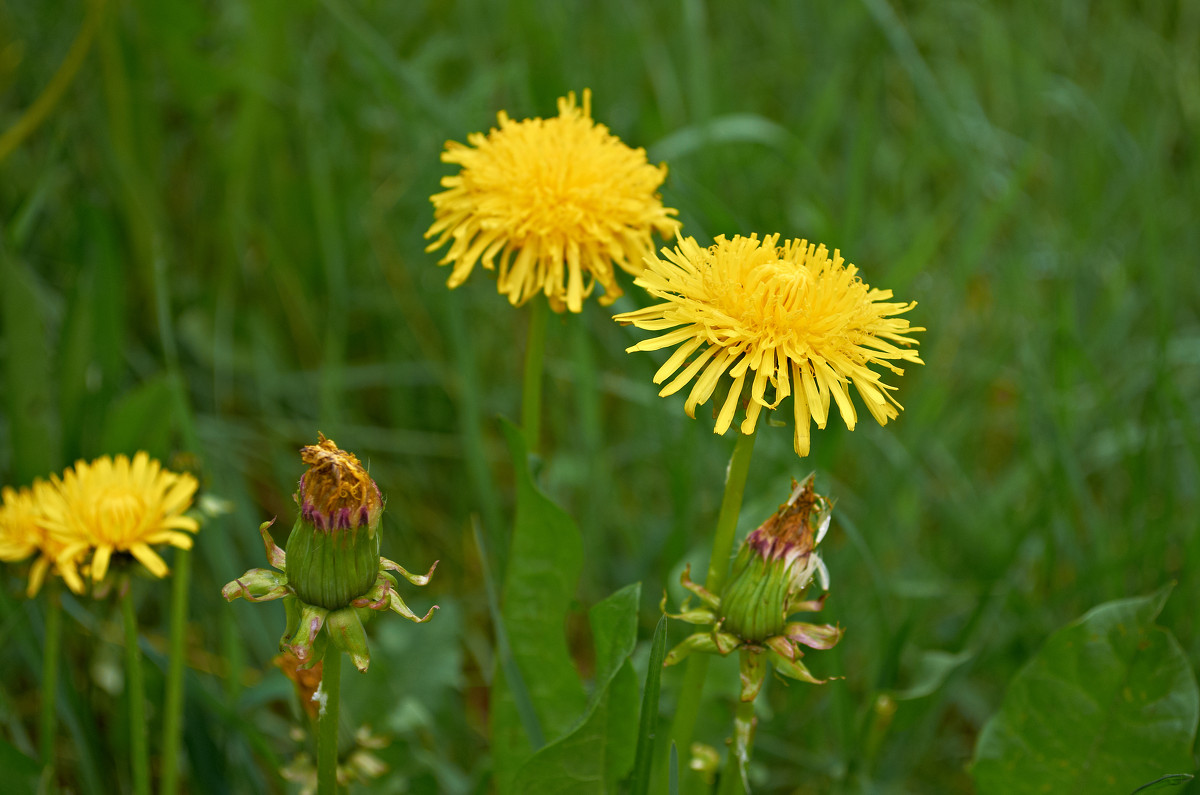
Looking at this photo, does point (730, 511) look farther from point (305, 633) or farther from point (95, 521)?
point (95, 521)

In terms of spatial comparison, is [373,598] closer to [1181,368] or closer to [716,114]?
[716,114]

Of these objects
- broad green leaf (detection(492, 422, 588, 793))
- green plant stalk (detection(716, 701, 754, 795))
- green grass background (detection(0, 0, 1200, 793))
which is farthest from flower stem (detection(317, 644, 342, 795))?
green plant stalk (detection(716, 701, 754, 795))

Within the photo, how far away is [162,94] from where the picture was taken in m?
3.08

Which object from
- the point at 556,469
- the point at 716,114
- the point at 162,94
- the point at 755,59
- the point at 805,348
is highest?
the point at 755,59

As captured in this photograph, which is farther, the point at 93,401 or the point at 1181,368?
the point at 1181,368

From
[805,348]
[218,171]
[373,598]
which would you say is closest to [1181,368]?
[805,348]

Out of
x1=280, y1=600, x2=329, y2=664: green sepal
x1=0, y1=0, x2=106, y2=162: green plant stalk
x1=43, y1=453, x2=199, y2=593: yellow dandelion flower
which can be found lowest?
x1=280, y1=600, x2=329, y2=664: green sepal

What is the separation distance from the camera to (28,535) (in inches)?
→ 57.5

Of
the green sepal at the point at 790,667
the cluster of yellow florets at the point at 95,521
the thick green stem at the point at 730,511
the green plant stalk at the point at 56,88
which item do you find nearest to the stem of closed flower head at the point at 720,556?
the thick green stem at the point at 730,511

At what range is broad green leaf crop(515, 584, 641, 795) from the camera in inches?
48.9

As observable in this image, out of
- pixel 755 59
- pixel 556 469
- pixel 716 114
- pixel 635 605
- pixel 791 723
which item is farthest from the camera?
pixel 755 59

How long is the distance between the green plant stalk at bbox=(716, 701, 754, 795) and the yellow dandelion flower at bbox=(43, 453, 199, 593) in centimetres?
84

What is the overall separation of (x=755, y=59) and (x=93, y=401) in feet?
9.25

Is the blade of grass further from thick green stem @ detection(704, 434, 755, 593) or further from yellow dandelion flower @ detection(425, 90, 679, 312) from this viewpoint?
yellow dandelion flower @ detection(425, 90, 679, 312)
